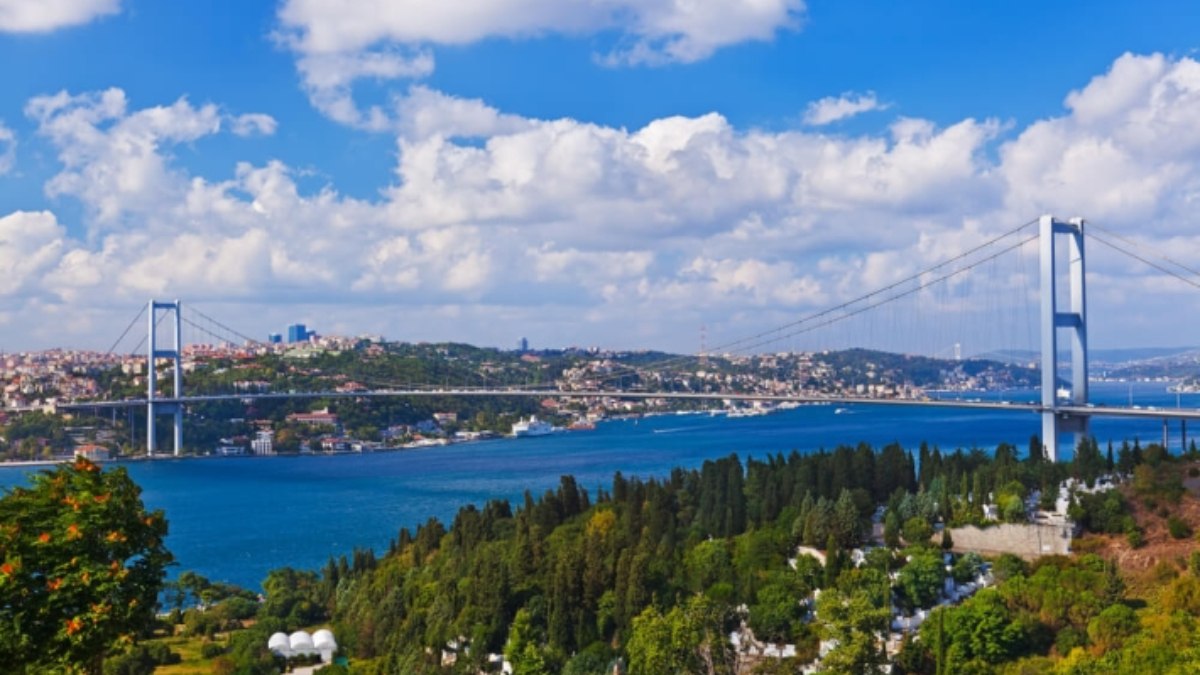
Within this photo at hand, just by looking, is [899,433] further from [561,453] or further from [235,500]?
[235,500]

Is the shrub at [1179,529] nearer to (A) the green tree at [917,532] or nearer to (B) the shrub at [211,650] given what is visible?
(A) the green tree at [917,532]

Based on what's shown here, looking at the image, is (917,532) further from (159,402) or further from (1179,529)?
(159,402)

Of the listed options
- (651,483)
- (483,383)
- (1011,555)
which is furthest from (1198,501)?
(483,383)

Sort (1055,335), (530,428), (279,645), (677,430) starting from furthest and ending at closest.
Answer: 1. (677,430)
2. (530,428)
3. (1055,335)
4. (279,645)

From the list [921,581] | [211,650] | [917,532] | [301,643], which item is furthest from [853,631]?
[211,650]

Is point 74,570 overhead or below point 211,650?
overhead

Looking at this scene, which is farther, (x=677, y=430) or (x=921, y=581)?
(x=677, y=430)

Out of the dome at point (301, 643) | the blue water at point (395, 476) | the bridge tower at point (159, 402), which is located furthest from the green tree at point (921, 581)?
the bridge tower at point (159, 402)
